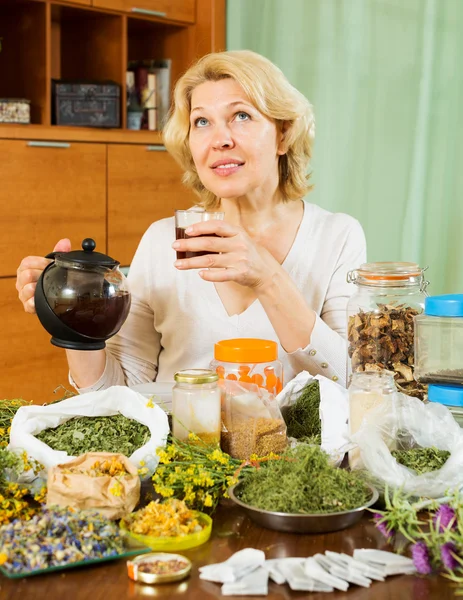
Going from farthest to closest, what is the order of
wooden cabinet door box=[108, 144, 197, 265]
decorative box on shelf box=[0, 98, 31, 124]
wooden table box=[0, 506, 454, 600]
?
wooden cabinet door box=[108, 144, 197, 265] < decorative box on shelf box=[0, 98, 31, 124] < wooden table box=[0, 506, 454, 600]

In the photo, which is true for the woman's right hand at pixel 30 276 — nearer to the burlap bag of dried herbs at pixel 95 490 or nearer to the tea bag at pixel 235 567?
the burlap bag of dried herbs at pixel 95 490

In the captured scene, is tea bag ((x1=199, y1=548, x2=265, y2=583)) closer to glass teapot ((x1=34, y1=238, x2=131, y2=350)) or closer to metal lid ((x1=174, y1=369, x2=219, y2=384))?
metal lid ((x1=174, y1=369, x2=219, y2=384))

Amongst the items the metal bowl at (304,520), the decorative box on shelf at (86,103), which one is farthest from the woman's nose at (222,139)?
the decorative box on shelf at (86,103)

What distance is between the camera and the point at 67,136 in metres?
3.66

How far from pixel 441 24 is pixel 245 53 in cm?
162

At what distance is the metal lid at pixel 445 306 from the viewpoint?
146 cm

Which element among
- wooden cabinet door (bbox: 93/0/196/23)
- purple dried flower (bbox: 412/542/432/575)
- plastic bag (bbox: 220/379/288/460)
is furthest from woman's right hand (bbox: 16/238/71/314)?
wooden cabinet door (bbox: 93/0/196/23)

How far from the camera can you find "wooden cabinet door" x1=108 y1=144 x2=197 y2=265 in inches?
153

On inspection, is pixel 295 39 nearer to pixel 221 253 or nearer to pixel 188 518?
pixel 221 253

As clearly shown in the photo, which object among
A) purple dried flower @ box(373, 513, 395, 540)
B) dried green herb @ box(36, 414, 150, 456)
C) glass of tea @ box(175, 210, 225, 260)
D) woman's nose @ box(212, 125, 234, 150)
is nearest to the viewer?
purple dried flower @ box(373, 513, 395, 540)

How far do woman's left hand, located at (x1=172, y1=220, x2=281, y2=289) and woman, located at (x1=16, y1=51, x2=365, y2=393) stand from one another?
0.22 m

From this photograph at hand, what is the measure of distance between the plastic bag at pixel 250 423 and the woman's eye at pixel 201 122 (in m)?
0.92

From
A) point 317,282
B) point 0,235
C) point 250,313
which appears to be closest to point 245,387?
point 250,313

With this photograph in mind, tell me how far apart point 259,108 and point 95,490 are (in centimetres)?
126
